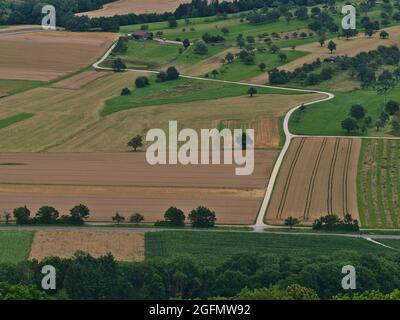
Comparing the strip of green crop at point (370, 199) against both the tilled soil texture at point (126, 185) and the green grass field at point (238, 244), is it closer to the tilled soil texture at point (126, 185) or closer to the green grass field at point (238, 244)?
the green grass field at point (238, 244)

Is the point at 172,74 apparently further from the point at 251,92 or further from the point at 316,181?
the point at 316,181

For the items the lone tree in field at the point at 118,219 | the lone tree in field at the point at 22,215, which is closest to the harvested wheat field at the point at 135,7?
the lone tree in field at the point at 22,215

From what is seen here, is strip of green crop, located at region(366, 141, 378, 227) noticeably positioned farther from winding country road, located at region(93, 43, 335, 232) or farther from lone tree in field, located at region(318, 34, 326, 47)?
lone tree in field, located at region(318, 34, 326, 47)

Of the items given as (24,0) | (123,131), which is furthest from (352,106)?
(24,0)

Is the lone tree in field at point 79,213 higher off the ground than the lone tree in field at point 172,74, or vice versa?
the lone tree in field at point 172,74

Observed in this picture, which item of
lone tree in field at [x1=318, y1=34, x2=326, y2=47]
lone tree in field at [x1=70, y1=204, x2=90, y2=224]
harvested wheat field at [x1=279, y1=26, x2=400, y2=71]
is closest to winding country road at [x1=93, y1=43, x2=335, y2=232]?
harvested wheat field at [x1=279, y1=26, x2=400, y2=71]
